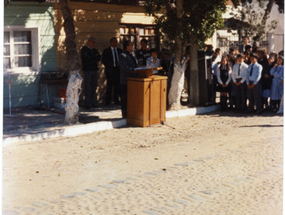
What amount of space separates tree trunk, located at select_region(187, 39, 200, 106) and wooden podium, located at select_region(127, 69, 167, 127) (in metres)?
2.92

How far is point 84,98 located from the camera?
1490 centimetres

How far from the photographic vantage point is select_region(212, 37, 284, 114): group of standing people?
1405cm

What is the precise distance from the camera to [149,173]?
25.4 ft

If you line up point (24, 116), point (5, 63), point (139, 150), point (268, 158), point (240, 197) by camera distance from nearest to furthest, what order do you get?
point (240, 197) → point (268, 158) → point (139, 150) → point (24, 116) → point (5, 63)

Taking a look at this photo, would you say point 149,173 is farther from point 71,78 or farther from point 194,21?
point 194,21

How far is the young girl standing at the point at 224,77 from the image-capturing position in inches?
577

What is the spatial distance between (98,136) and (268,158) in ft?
13.1

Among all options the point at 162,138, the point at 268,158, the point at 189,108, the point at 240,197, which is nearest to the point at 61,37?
the point at 189,108

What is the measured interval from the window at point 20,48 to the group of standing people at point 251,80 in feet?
18.7

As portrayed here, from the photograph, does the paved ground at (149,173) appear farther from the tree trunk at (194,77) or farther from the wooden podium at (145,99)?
the tree trunk at (194,77)

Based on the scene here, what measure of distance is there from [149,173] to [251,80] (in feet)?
24.1

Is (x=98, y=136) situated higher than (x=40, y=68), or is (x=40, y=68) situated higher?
(x=40, y=68)

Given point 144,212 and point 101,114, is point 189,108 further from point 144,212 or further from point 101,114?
point 144,212

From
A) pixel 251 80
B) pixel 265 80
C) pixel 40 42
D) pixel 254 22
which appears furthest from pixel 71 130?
pixel 254 22
